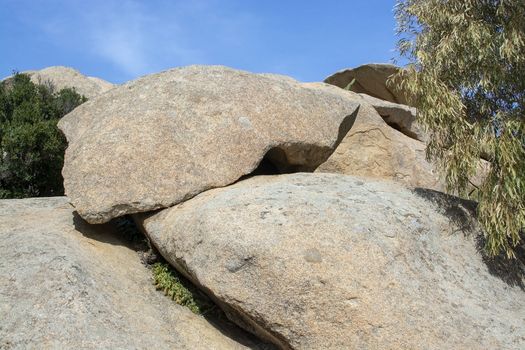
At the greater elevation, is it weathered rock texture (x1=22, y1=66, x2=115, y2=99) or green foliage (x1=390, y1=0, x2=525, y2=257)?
weathered rock texture (x1=22, y1=66, x2=115, y2=99)

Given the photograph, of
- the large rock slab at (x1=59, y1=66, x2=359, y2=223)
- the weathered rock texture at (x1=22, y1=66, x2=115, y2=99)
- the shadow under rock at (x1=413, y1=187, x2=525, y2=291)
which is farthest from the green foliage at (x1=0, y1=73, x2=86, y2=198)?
the shadow under rock at (x1=413, y1=187, x2=525, y2=291)

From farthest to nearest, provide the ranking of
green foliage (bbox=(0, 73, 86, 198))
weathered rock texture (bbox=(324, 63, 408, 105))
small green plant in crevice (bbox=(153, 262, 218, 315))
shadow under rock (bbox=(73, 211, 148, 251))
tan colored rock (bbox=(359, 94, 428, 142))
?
weathered rock texture (bbox=(324, 63, 408, 105))
tan colored rock (bbox=(359, 94, 428, 142))
green foliage (bbox=(0, 73, 86, 198))
shadow under rock (bbox=(73, 211, 148, 251))
small green plant in crevice (bbox=(153, 262, 218, 315))

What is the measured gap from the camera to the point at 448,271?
8461 mm

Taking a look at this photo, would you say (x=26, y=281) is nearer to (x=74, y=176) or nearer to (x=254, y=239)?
(x=74, y=176)

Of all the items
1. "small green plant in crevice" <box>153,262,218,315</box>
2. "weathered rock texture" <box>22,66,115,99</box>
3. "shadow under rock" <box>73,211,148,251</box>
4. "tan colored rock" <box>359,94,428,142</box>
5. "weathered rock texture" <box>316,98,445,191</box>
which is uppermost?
"weathered rock texture" <box>22,66,115,99</box>

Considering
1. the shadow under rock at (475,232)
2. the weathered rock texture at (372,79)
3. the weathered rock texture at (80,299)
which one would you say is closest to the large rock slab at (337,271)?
the shadow under rock at (475,232)

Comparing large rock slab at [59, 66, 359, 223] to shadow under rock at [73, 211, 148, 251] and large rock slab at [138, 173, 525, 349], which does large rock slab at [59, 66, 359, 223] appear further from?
large rock slab at [138, 173, 525, 349]

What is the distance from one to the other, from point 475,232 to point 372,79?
11906mm

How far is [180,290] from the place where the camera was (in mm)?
9008

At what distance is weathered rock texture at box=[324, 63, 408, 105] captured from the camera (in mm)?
20266

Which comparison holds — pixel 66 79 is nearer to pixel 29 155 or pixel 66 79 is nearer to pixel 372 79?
pixel 29 155

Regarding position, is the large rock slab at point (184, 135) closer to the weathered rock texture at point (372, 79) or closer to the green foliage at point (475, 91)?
the green foliage at point (475, 91)

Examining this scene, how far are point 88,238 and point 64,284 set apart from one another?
1860 millimetres

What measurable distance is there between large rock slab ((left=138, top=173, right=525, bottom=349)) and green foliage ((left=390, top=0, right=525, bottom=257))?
1.16 m
